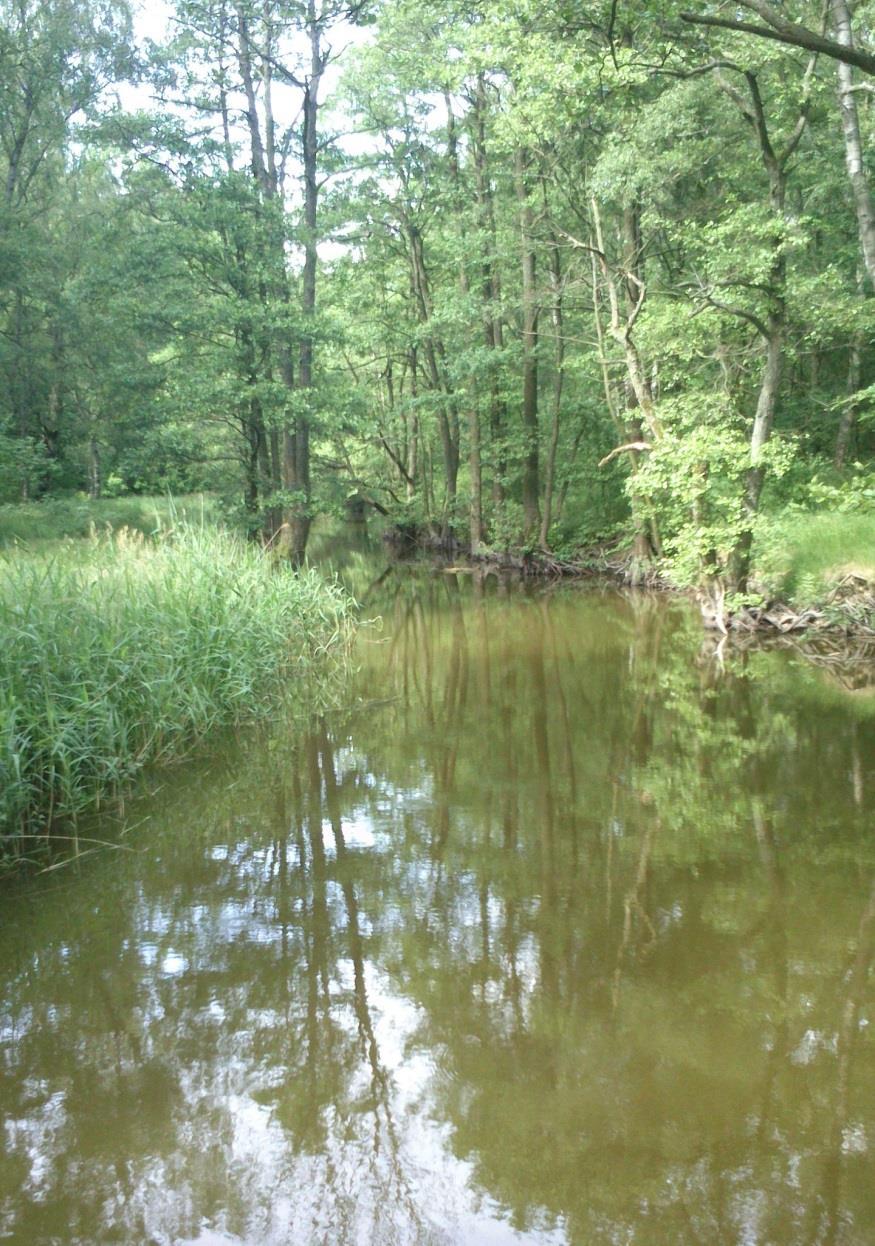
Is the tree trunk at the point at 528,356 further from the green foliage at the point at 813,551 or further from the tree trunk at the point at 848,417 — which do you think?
the green foliage at the point at 813,551

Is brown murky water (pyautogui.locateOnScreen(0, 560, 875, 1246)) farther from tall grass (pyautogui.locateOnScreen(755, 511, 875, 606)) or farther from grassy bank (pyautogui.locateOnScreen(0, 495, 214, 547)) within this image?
grassy bank (pyautogui.locateOnScreen(0, 495, 214, 547))

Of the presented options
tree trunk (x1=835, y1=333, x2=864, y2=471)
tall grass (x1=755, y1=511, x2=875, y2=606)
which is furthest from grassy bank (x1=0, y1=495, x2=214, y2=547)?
tree trunk (x1=835, y1=333, x2=864, y2=471)

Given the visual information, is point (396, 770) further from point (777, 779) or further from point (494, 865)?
point (777, 779)

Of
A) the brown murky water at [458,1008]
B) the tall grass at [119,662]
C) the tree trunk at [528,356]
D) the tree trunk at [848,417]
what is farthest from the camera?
the tree trunk at [528,356]

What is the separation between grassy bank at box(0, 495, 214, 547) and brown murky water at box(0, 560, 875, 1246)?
10489mm

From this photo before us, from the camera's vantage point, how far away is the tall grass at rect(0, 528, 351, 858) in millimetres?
5586

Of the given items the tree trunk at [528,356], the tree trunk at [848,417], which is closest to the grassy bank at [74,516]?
the tree trunk at [528,356]

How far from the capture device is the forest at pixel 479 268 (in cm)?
1140

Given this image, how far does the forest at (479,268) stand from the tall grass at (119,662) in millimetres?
5296

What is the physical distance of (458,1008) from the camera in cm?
375

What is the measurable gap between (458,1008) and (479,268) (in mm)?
19632

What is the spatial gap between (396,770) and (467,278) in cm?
1735

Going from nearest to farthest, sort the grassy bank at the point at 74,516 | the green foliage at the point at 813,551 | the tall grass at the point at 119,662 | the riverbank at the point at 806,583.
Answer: the tall grass at the point at 119,662, the riverbank at the point at 806,583, the green foliage at the point at 813,551, the grassy bank at the point at 74,516

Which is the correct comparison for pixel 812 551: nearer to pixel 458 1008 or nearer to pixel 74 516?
pixel 458 1008
